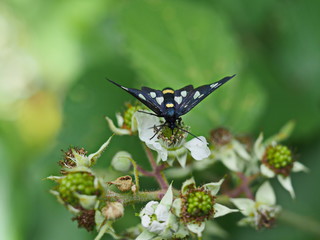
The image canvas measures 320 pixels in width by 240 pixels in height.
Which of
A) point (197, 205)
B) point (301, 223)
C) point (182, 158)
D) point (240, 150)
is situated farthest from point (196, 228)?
point (301, 223)

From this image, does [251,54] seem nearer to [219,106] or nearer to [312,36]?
[312,36]

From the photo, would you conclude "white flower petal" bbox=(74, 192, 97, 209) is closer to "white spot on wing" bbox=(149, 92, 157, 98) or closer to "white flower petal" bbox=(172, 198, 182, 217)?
"white flower petal" bbox=(172, 198, 182, 217)

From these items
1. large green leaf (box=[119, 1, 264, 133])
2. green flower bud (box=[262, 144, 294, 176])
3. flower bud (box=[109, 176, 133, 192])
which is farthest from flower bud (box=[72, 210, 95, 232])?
large green leaf (box=[119, 1, 264, 133])

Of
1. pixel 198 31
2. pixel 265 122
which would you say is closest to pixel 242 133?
pixel 265 122

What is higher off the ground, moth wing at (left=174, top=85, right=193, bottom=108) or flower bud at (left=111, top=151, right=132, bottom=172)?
moth wing at (left=174, top=85, right=193, bottom=108)

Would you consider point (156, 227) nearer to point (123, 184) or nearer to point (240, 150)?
point (123, 184)

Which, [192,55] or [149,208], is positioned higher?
[192,55]
